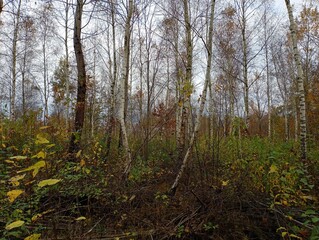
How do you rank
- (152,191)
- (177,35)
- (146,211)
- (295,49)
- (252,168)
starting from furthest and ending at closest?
(177,35), (295,49), (252,168), (152,191), (146,211)

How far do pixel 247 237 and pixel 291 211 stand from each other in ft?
2.47

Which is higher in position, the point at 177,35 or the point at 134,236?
the point at 177,35

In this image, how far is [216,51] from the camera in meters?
14.4

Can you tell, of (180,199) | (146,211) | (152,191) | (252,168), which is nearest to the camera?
(146,211)

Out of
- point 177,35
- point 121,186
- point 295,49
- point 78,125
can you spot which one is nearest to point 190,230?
point 121,186

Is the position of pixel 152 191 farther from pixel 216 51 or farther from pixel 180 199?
pixel 216 51

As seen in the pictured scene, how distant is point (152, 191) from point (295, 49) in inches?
187

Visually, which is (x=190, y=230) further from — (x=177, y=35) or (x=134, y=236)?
(x=177, y=35)

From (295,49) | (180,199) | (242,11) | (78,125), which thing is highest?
(242,11)

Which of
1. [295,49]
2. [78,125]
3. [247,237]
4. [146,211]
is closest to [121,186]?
[146,211]

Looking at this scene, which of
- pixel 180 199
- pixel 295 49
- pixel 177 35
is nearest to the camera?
pixel 180 199

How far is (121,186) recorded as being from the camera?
12.5 ft

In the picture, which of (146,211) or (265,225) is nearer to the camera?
(265,225)

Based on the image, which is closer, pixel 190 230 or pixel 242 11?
pixel 190 230
